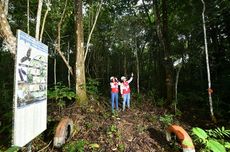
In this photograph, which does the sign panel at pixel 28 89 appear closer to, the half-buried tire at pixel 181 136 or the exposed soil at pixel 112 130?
the exposed soil at pixel 112 130

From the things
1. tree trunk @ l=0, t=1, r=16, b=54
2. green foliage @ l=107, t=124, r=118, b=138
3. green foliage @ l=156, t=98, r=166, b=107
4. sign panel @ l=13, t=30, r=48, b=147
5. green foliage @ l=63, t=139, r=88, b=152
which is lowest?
green foliage @ l=63, t=139, r=88, b=152

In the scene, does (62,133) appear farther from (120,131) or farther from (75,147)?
(120,131)

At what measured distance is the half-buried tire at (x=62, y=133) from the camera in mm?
8109

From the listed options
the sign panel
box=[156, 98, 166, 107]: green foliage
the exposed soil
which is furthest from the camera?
box=[156, 98, 166, 107]: green foliage

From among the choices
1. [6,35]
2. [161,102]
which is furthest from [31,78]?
[161,102]

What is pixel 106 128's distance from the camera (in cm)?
923

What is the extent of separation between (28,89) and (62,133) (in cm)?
366

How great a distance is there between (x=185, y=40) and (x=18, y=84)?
17.1 metres

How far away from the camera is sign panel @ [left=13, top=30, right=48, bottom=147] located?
14.3 ft

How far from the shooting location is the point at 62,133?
→ 8.20 m

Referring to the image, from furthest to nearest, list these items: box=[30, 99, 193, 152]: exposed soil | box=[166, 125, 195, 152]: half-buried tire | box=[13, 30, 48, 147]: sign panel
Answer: box=[30, 99, 193, 152]: exposed soil, box=[166, 125, 195, 152]: half-buried tire, box=[13, 30, 48, 147]: sign panel

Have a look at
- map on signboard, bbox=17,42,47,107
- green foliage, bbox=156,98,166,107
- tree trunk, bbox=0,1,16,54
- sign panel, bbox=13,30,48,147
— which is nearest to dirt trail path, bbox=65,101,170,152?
green foliage, bbox=156,98,166,107

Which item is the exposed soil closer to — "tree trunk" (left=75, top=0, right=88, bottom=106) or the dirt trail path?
the dirt trail path

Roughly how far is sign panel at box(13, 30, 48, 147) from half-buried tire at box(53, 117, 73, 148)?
2.23 meters
